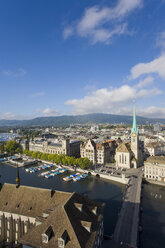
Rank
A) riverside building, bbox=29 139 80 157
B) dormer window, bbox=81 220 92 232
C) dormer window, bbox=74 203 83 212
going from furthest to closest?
riverside building, bbox=29 139 80 157 < dormer window, bbox=74 203 83 212 < dormer window, bbox=81 220 92 232

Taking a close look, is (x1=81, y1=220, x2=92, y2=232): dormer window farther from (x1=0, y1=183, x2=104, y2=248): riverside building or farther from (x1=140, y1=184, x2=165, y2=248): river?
(x1=140, y1=184, x2=165, y2=248): river

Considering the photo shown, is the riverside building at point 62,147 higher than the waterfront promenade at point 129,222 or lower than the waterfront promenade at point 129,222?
higher

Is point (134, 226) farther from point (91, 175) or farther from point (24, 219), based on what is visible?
point (91, 175)

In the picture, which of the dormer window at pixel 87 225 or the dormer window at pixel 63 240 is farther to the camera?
the dormer window at pixel 87 225

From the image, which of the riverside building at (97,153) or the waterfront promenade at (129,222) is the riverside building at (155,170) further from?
the riverside building at (97,153)

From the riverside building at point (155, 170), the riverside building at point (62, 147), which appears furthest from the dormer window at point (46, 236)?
the riverside building at point (62, 147)

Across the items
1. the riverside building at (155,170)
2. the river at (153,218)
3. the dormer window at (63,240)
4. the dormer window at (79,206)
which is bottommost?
the river at (153,218)

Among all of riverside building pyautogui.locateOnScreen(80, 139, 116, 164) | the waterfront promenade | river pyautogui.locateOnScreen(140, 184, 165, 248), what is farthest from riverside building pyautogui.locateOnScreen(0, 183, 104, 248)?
riverside building pyautogui.locateOnScreen(80, 139, 116, 164)
